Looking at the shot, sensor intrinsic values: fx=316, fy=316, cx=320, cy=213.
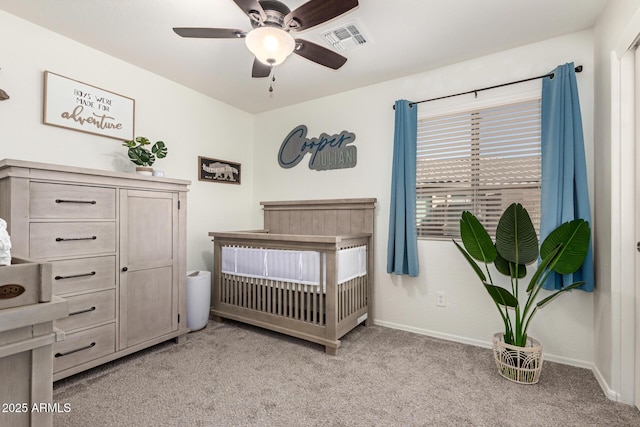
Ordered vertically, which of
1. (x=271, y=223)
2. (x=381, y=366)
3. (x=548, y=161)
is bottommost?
(x=381, y=366)

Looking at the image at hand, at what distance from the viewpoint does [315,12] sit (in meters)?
1.54

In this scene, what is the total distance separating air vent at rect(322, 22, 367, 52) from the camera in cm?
219

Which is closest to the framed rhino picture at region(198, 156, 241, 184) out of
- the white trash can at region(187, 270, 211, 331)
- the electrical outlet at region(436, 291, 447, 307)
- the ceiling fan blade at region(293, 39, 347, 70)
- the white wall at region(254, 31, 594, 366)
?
the white wall at region(254, 31, 594, 366)

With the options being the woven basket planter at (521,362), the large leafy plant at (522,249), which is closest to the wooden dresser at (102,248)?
the large leafy plant at (522,249)

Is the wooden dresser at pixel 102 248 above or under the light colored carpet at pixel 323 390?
above

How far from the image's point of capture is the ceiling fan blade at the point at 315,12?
1.46 meters

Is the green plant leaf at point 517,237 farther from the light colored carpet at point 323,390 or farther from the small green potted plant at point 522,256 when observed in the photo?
the light colored carpet at point 323,390

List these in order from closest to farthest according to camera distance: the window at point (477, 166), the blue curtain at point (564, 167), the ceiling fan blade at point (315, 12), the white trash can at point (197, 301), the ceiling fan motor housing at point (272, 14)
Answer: the ceiling fan blade at point (315, 12)
the ceiling fan motor housing at point (272, 14)
the blue curtain at point (564, 167)
the window at point (477, 166)
the white trash can at point (197, 301)

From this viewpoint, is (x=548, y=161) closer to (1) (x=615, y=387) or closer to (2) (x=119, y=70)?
(1) (x=615, y=387)

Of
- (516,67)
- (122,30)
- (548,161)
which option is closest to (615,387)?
(548,161)

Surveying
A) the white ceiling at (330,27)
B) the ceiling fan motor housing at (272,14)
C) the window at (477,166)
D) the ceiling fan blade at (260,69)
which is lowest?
the window at (477,166)

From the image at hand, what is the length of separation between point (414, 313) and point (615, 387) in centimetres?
136

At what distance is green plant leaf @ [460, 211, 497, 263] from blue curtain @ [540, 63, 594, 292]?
46 centimetres

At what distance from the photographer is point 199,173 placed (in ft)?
11.1
